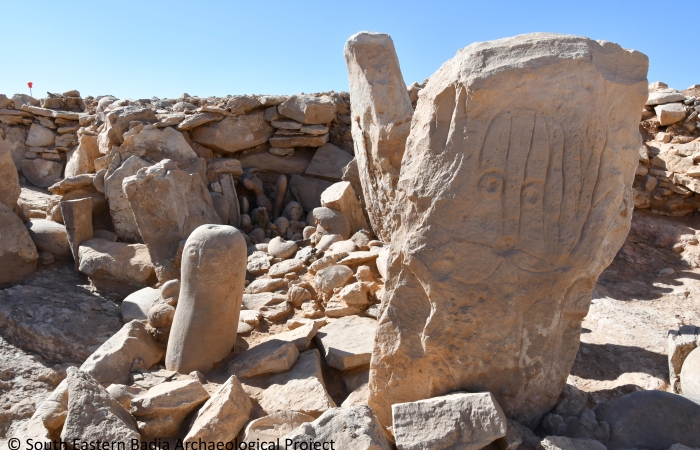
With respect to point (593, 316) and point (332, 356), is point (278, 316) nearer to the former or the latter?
point (332, 356)

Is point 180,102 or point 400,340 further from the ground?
point 180,102

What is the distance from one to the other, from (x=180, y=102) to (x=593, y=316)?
6.59m

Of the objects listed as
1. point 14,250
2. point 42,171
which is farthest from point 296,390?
point 42,171

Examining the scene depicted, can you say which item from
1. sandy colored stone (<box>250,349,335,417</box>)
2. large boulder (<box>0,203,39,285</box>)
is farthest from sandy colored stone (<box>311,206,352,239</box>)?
large boulder (<box>0,203,39,285</box>)

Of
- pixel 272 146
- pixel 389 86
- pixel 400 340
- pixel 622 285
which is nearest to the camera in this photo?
pixel 400 340

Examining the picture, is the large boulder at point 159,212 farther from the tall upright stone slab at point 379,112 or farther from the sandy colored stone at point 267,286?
the tall upright stone slab at point 379,112

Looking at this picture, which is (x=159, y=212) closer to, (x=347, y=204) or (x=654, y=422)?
(x=347, y=204)

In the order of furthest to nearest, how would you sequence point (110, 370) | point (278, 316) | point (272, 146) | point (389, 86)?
point (272, 146), point (389, 86), point (278, 316), point (110, 370)

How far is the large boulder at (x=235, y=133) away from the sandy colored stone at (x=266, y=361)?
14.9ft

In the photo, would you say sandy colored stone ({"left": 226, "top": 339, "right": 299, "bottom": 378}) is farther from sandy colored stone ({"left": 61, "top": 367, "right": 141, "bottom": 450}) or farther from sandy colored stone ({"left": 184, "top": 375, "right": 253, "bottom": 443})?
sandy colored stone ({"left": 61, "top": 367, "right": 141, "bottom": 450})

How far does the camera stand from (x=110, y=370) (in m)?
3.45

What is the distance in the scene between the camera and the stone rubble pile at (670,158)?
21.2 feet

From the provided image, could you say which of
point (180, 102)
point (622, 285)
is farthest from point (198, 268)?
point (180, 102)

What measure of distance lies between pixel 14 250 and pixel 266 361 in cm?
343
